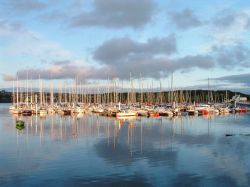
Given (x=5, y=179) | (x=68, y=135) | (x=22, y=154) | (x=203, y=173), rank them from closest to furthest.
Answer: (x=5, y=179) < (x=203, y=173) < (x=22, y=154) < (x=68, y=135)

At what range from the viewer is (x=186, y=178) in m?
26.5

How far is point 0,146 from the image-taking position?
140 feet

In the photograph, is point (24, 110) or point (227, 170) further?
point (24, 110)

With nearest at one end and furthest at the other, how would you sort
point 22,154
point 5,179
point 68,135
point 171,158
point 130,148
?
1. point 5,179
2. point 171,158
3. point 22,154
4. point 130,148
5. point 68,135

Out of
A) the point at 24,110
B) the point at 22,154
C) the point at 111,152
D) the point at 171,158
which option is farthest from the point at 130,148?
the point at 24,110

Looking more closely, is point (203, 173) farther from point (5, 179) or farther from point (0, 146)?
point (0, 146)

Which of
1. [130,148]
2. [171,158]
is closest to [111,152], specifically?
[130,148]

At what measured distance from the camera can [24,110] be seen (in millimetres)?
106688

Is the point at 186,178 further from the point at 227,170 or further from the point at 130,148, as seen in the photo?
the point at 130,148

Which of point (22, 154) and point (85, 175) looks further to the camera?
point (22, 154)

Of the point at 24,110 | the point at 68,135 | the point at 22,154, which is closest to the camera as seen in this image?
the point at 22,154

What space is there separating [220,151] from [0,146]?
24264mm

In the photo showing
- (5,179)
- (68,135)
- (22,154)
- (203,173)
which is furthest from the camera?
(68,135)

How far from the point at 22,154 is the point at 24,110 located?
72086 millimetres
